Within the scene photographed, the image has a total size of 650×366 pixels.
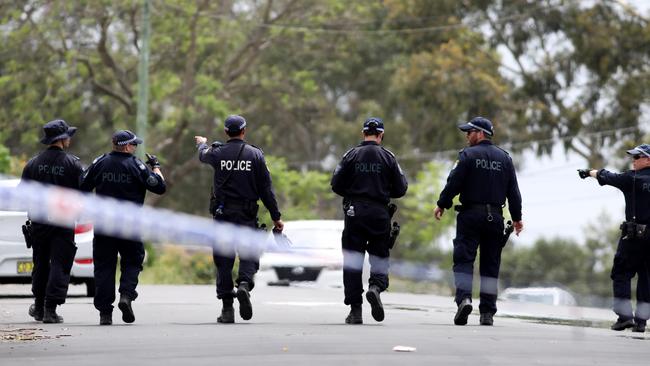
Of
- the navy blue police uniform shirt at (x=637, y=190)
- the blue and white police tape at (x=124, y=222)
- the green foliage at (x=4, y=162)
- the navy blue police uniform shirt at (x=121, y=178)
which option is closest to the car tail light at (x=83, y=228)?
the blue and white police tape at (x=124, y=222)

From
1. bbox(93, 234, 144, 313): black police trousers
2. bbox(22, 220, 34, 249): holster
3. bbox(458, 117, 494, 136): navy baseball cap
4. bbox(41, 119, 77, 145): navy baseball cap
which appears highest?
bbox(458, 117, 494, 136): navy baseball cap

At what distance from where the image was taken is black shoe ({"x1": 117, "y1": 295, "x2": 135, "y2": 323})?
13.0 metres

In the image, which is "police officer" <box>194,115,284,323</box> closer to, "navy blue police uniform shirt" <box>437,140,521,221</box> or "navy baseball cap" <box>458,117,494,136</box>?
"navy blue police uniform shirt" <box>437,140,521,221</box>

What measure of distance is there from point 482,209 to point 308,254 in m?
13.1

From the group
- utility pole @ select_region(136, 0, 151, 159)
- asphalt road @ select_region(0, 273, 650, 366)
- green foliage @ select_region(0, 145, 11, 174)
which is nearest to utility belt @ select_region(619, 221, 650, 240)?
asphalt road @ select_region(0, 273, 650, 366)

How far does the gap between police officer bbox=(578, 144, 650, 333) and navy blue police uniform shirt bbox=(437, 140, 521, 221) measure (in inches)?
28.6

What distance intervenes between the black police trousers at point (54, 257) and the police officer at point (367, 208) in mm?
2514

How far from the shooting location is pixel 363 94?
186 feet

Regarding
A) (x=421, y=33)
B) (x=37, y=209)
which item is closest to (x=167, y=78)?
(x=421, y=33)

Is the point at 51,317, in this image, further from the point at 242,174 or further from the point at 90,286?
the point at 90,286

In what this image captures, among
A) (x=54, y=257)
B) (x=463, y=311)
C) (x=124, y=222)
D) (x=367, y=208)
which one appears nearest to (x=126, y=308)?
(x=124, y=222)

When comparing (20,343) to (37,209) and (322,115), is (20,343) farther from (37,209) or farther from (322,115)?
(322,115)

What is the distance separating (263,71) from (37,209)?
126ft

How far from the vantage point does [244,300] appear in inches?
514
